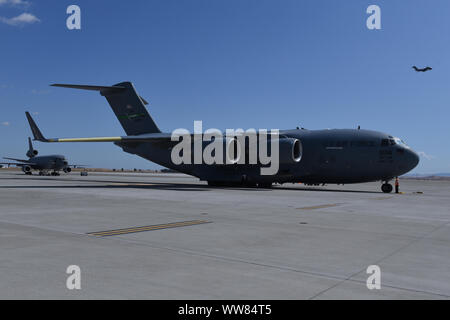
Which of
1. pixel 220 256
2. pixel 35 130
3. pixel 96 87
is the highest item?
pixel 96 87

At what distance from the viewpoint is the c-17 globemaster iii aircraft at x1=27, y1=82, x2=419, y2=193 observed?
24.4 m

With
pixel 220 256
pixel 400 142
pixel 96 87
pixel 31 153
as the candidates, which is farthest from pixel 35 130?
pixel 220 256

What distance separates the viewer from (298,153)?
86.7ft

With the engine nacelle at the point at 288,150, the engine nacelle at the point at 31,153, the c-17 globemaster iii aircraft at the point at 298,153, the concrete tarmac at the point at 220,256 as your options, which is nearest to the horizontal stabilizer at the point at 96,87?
the c-17 globemaster iii aircraft at the point at 298,153

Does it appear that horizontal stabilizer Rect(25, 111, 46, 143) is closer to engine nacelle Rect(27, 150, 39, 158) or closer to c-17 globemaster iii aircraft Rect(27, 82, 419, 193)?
c-17 globemaster iii aircraft Rect(27, 82, 419, 193)

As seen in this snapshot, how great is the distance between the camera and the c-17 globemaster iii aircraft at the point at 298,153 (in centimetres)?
2438

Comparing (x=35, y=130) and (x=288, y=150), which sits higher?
(x=35, y=130)

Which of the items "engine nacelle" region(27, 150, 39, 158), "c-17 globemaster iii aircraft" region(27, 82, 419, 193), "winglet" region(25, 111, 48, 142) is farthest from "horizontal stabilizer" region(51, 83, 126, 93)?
"engine nacelle" region(27, 150, 39, 158)

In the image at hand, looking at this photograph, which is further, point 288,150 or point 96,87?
point 96,87

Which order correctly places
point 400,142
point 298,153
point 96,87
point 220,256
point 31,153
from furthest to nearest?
point 31,153
point 96,87
point 298,153
point 400,142
point 220,256

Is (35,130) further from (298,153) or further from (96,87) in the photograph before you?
(298,153)

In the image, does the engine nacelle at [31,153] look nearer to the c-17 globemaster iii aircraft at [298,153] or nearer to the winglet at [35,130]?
the winglet at [35,130]
